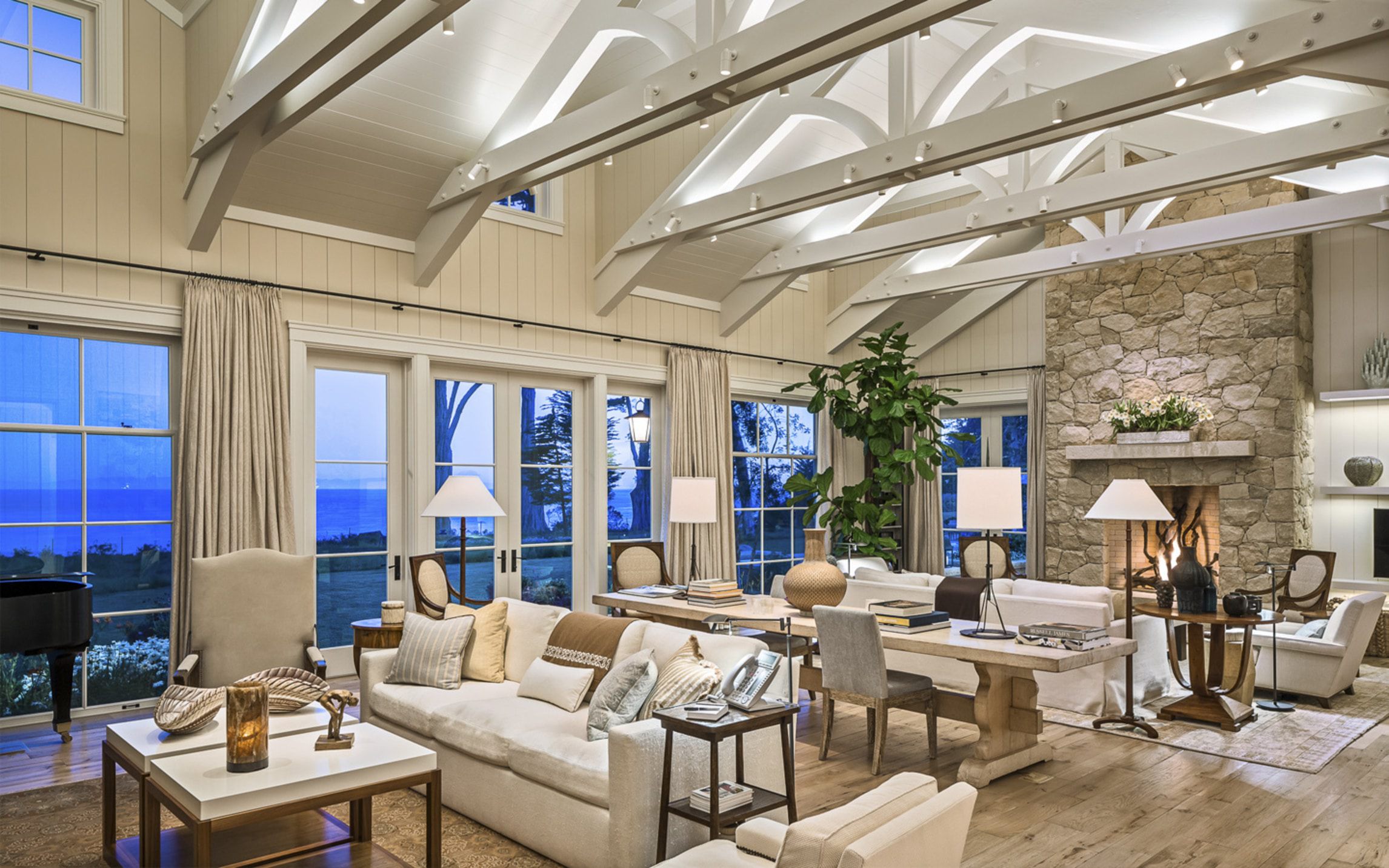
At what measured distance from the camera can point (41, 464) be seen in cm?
521

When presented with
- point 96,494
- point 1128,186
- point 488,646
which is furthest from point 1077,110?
point 96,494

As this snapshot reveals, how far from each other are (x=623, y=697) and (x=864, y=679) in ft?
4.96

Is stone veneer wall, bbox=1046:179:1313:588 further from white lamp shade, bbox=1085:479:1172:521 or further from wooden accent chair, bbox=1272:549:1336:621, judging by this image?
white lamp shade, bbox=1085:479:1172:521

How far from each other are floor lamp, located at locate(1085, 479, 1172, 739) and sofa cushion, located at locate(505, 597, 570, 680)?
9.80 ft

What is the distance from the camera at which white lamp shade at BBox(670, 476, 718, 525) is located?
611 centimetres

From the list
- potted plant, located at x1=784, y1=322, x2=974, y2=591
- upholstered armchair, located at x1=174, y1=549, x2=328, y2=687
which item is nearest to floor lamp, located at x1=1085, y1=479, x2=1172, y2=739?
potted plant, located at x1=784, y1=322, x2=974, y2=591

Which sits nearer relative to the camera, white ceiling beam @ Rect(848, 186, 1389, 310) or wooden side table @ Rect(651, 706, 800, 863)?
wooden side table @ Rect(651, 706, 800, 863)

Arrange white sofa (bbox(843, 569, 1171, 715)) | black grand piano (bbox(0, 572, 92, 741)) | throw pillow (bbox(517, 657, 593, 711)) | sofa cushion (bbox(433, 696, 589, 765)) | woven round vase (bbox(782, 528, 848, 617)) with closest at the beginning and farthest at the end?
sofa cushion (bbox(433, 696, 589, 765)) → throw pillow (bbox(517, 657, 593, 711)) → black grand piano (bbox(0, 572, 92, 741)) → woven round vase (bbox(782, 528, 848, 617)) → white sofa (bbox(843, 569, 1171, 715))

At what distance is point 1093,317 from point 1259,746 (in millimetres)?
5150

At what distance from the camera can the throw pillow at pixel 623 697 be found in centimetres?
346

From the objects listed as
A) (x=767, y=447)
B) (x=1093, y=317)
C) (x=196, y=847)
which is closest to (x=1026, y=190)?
(x=1093, y=317)

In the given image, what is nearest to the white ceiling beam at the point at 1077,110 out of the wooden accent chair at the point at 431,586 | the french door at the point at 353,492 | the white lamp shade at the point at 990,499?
the white lamp shade at the point at 990,499

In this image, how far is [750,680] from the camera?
10.7 ft

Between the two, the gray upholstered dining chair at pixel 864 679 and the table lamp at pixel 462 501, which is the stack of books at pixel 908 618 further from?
the table lamp at pixel 462 501
